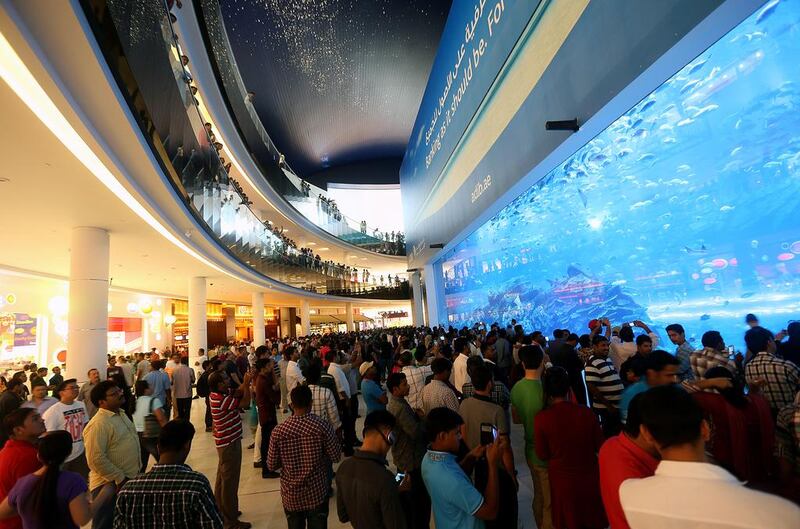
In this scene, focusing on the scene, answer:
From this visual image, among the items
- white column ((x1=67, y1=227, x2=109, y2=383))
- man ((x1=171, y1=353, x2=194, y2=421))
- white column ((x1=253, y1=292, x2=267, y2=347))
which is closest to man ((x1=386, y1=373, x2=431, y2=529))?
man ((x1=171, y1=353, x2=194, y2=421))

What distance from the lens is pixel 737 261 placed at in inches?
226

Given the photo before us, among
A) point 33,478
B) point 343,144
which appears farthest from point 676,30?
Result: point 343,144

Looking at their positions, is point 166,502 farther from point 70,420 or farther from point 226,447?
point 70,420

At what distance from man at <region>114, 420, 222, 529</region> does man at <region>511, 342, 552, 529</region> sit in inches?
84.8

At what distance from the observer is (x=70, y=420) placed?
401cm

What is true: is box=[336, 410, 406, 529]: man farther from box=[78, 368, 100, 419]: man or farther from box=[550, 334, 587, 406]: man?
box=[78, 368, 100, 419]: man

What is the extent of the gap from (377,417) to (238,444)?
252cm

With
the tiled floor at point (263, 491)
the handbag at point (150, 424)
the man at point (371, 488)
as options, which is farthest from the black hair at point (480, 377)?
the handbag at point (150, 424)

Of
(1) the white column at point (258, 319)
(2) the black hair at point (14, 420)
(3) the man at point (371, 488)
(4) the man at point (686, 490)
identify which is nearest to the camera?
(4) the man at point (686, 490)

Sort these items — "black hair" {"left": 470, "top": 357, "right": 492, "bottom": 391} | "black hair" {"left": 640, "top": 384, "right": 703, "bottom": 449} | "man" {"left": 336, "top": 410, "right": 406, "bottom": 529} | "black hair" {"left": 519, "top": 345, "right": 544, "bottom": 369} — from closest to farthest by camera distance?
1. "black hair" {"left": 640, "top": 384, "right": 703, "bottom": 449}
2. "man" {"left": 336, "top": 410, "right": 406, "bottom": 529}
3. "black hair" {"left": 470, "top": 357, "right": 492, "bottom": 391}
4. "black hair" {"left": 519, "top": 345, "right": 544, "bottom": 369}

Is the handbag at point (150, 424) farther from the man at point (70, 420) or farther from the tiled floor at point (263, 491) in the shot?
the tiled floor at point (263, 491)

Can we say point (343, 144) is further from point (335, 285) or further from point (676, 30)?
point (676, 30)

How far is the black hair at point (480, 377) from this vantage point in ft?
9.73

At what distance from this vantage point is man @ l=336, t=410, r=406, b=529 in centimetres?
202
